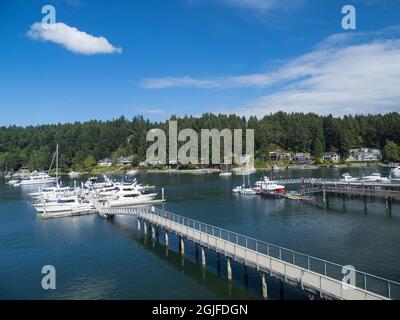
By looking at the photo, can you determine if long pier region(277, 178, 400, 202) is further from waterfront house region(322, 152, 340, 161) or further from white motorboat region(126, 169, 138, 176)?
waterfront house region(322, 152, 340, 161)

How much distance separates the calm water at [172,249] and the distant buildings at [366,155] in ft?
358

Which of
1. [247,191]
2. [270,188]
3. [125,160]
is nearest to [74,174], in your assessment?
[125,160]

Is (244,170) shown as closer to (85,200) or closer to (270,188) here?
(270,188)

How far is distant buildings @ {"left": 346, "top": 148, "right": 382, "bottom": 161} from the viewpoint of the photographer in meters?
173

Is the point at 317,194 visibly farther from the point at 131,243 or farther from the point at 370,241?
the point at 131,243

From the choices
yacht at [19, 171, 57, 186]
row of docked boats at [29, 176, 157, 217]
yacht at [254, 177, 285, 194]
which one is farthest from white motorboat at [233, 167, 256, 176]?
yacht at [19, 171, 57, 186]

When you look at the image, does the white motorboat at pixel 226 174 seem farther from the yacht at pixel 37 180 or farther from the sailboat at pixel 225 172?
the yacht at pixel 37 180

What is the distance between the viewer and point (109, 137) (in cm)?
19500

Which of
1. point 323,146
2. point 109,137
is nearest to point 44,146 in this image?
point 109,137

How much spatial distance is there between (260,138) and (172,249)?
13674 centimetres

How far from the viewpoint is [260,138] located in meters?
175

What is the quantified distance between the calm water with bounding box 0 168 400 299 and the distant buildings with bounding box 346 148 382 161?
358 ft

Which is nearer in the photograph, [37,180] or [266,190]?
[266,190]

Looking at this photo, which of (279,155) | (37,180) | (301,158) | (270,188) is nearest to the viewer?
(270,188)
